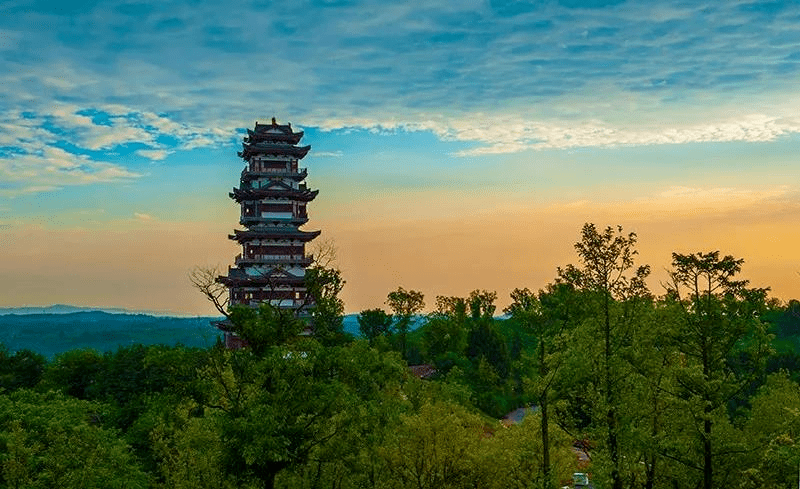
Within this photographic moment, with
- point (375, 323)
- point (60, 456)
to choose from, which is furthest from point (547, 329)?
point (375, 323)

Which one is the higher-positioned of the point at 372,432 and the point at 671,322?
the point at 671,322

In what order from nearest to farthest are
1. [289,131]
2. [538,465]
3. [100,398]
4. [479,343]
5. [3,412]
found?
[538,465] < [3,412] < [100,398] < [289,131] < [479,343]

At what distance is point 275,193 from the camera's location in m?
65.5

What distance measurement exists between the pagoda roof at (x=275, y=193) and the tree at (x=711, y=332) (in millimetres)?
46316

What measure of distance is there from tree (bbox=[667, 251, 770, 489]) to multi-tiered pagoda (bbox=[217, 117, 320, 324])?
43.5 meters

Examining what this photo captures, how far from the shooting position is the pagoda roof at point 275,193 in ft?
213

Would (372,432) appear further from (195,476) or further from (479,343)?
(479,343)

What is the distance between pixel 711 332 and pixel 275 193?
157 ft

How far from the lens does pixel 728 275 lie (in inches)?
890

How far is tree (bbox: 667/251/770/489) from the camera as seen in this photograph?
2209 cm

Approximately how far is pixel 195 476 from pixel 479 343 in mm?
60583

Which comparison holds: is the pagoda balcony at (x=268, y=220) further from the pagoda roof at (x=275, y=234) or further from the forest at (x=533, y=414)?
the forest at (x=533, y=414)

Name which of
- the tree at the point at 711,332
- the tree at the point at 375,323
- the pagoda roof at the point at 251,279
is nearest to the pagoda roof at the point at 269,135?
the pagoda roof at the point at 251,279

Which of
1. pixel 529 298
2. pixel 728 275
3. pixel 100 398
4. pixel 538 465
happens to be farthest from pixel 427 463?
pixel 100 398
